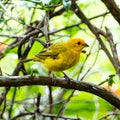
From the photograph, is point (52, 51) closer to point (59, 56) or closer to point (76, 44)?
point (59, 56)

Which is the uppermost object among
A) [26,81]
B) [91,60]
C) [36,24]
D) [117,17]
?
[91,60]

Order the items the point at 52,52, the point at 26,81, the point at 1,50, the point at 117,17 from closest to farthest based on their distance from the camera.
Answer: the point at 26,81 → the point at 117,17 → the point at 52,52 → the point at 1,50

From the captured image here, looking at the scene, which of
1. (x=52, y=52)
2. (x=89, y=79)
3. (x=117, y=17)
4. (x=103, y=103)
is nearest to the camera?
(x=117, y=17)

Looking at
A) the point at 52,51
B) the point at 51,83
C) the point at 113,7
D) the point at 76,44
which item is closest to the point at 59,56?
the point at 52,51

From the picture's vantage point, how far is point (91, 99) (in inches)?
146

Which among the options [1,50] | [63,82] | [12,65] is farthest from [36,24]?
[63,82]

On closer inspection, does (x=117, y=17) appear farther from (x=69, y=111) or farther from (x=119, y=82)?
(x=69, y=111)

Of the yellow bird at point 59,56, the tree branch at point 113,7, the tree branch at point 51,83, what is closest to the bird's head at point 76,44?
the yellow bird at point 59,56

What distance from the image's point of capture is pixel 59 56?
2.88 meters

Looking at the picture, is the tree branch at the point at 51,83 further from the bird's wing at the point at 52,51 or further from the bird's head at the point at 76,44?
the bird's head at the point at 76,44

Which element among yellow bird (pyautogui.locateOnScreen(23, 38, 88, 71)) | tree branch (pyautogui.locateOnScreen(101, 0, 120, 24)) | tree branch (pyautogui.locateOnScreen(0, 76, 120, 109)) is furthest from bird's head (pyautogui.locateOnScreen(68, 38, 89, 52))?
tree branch (pyautogui.locateOnScreen(0, 76, 120, 109))

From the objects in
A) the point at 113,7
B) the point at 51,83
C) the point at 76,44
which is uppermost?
the point at 76,44

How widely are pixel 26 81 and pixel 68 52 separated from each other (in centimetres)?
105

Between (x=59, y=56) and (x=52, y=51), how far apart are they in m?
0.09
